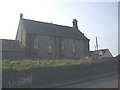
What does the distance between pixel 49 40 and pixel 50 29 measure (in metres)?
3.72

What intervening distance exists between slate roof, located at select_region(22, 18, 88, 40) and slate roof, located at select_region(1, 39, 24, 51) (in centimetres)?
396

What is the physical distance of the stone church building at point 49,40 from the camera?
44.1 metres

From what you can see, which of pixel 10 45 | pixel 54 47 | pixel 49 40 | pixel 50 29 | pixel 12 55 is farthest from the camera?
pixel 50 29

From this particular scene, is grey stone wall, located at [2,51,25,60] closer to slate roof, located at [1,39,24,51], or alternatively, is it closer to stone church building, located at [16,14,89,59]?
slate roof, located at [1,39,24,51]

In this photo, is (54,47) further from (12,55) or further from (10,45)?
(12,55)

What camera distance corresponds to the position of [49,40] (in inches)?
1852

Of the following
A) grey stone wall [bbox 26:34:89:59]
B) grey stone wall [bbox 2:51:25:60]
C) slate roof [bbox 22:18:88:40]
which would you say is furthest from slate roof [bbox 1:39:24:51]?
slate roof [bbox 22:18:88:40]

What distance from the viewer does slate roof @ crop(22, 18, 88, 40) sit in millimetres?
45966

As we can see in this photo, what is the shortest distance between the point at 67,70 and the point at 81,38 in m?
28.5

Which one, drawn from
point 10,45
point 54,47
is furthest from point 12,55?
point 54,47

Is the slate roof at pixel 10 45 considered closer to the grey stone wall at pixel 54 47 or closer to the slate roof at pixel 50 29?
the grey stone wall at pixel 54 47

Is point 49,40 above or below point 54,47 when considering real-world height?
above

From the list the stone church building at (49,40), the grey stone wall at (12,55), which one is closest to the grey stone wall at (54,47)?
the stone church building at (49,40)

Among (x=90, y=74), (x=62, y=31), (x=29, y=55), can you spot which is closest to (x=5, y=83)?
(x=90, y=74)
